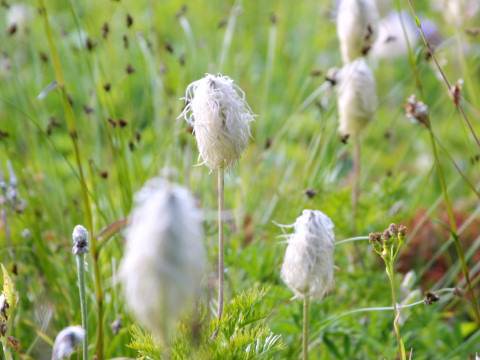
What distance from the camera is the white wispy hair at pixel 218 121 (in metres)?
0.93

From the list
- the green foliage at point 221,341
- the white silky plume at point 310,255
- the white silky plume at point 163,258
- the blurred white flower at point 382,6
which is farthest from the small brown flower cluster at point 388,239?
the blurred white flower at point 382,6

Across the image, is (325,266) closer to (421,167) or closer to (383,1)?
(383,1)

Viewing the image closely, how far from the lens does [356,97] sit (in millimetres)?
1535

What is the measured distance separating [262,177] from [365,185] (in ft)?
1.39

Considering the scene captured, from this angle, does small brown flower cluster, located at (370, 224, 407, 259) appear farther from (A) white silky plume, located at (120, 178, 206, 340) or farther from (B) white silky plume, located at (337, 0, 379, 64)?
(B) white silky plume, located at (337, 0, 379, 64)

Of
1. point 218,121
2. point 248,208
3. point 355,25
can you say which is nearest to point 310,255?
point 218,121

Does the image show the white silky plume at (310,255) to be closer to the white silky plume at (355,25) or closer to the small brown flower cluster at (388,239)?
the small brown flower cluster at (388,239)

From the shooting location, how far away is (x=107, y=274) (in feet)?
5.08

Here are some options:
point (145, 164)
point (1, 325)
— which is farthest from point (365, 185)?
point (1, 325)

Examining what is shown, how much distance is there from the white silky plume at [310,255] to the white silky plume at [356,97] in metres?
0.68

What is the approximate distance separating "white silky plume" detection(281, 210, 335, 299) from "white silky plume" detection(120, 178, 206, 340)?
0.30m

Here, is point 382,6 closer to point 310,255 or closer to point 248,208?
point 248,208

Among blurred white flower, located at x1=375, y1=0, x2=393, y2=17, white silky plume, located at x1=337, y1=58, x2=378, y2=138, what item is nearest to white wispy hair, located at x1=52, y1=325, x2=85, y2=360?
white silky plume, located at x1=337, y1=58, x2=378, y2=138

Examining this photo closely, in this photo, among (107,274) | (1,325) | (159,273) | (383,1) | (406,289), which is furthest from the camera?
(383,1)
